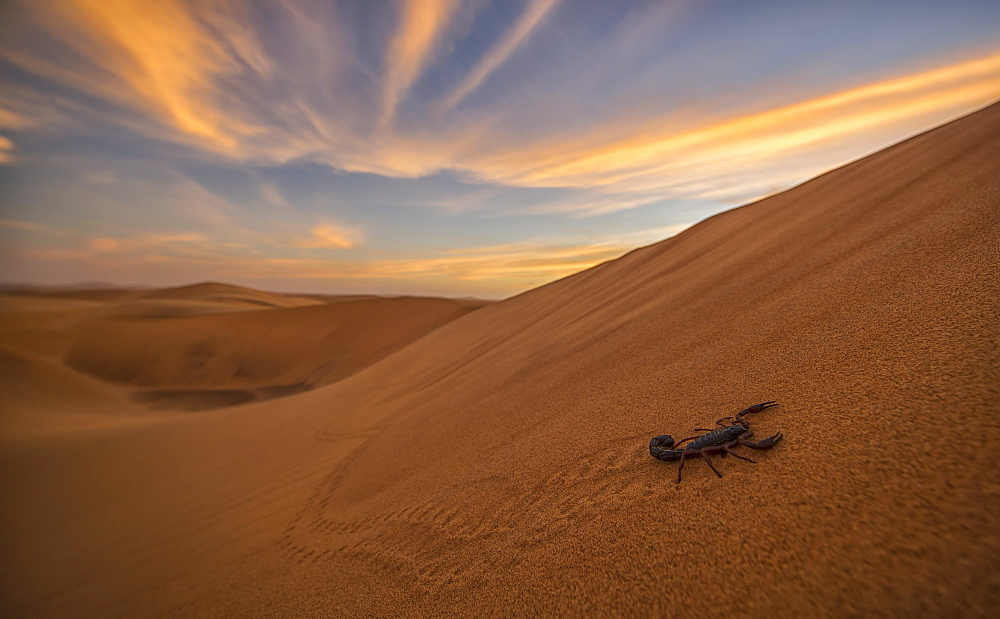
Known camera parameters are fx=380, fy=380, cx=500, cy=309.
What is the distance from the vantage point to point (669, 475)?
1265mm

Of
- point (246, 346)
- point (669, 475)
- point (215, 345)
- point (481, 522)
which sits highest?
point (669, 475)

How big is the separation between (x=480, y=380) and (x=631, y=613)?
3228 mm

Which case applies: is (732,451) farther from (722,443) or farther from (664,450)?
(664,450)

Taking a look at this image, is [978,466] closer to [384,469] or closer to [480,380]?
[384,469]

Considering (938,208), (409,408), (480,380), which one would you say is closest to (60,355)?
(409,408)

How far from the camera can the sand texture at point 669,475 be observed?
0.81m

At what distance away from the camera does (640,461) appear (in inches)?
56.6

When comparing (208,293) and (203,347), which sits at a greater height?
(208,293)

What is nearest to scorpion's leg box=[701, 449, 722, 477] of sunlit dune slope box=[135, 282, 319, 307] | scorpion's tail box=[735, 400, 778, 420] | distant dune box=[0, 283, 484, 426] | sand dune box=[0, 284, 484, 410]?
scorpion's tail box=[735, 400, 778, 420]

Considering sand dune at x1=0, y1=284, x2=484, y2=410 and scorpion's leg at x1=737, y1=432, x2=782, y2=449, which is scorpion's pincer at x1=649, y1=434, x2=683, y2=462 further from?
sand dune at x1=0, y1=284, x2=484, y2=410

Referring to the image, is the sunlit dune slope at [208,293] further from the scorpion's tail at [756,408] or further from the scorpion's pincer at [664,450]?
the scorpion's tail at [756,408]

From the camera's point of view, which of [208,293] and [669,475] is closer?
[669,475]

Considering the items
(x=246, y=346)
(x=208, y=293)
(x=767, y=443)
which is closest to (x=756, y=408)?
(x=767, y=443)

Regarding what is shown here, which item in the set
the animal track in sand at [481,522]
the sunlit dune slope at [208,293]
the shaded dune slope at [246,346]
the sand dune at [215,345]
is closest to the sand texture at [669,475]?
the animal track in sand at [481,522]
